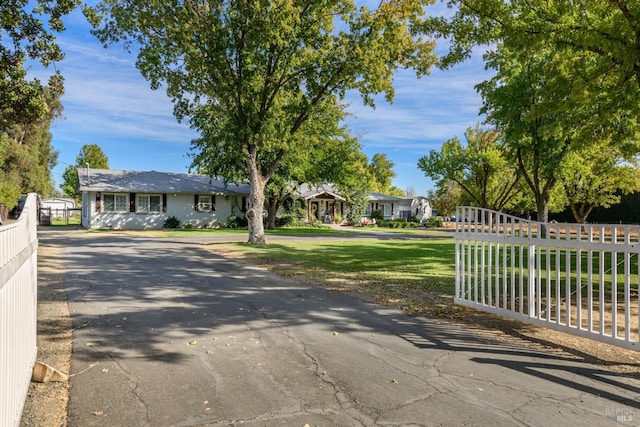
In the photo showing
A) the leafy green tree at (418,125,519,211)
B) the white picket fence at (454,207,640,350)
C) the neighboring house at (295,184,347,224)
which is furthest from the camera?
the neighboring house at (295,184,347,224)

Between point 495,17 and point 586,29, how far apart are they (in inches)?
71.9

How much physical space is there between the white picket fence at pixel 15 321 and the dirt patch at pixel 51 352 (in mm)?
181

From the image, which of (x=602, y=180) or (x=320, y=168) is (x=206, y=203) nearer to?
(x=320, y=168)

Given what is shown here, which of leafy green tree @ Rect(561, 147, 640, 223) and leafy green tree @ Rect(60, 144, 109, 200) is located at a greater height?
leafy green tree @ Rect(60, 144, 109, 200)

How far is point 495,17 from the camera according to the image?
322 inches

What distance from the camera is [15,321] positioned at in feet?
9.25

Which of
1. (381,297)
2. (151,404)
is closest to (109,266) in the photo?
(381,297)

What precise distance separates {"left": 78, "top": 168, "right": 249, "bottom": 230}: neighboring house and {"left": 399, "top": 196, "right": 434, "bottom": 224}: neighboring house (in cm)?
3043

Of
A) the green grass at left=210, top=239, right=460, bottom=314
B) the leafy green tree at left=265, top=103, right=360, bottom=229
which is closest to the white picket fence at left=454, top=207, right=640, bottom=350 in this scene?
the green grass at left=210, top=239, right=460, bottom=314

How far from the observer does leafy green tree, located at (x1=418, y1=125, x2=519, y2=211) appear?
86.8 feet

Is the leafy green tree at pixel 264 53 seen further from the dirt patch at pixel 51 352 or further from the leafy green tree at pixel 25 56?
the dirt patch at pixel 51 352

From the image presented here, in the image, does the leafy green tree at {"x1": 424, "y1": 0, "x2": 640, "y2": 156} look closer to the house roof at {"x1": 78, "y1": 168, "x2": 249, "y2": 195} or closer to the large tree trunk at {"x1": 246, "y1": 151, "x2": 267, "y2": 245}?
the large tree trunk at {"x1": 246, "y1": 151, "x2": 267, "y2": 245}

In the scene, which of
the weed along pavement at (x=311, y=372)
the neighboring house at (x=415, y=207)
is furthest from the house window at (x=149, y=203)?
the neighboring house at (x=415, y=207)

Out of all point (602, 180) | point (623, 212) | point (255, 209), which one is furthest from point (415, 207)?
point (255, 209)
